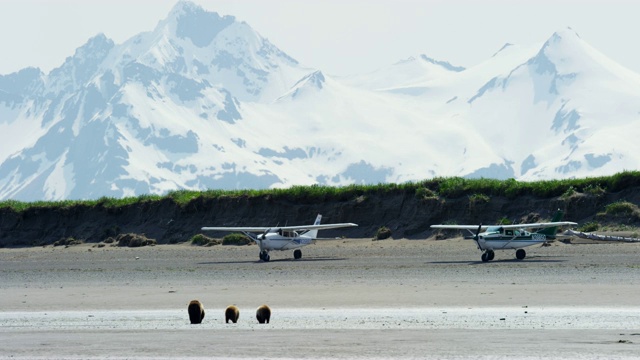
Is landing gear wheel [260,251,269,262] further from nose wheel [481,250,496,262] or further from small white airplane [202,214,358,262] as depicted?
nose wheel [481,250,496,262]

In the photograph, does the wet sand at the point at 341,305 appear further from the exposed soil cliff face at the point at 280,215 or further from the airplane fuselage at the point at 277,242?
the exposed soil cliff face at the point at 280,215

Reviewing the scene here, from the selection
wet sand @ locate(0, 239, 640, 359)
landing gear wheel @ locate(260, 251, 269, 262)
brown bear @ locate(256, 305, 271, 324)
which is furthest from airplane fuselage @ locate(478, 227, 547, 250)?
brown bear @ locate(256, 305, 271, 324)

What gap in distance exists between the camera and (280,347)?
2094cm

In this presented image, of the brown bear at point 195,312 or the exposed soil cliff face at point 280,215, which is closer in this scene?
the brown bear at point 195,312

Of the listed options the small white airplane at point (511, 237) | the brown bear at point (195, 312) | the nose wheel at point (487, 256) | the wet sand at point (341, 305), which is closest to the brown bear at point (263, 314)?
the wet sand at point (341, 305)

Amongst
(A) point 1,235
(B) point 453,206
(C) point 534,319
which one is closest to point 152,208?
(A) point 1,235

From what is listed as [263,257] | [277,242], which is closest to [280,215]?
[277,242]

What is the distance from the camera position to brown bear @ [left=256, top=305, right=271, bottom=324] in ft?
80.0

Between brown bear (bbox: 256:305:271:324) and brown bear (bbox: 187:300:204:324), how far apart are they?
1199mm

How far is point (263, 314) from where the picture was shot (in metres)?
24.4

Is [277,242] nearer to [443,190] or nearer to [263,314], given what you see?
[443,190]

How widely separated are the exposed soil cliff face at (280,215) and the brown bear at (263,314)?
2868cm

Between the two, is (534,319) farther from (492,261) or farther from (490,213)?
(490,213)

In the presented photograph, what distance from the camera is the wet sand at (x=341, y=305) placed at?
68.3 ft
